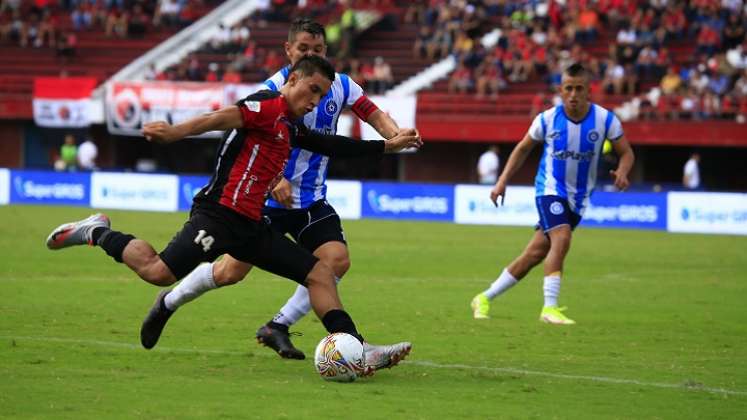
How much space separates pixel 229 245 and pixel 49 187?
29410mm

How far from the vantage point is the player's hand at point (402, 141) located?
9391 mm

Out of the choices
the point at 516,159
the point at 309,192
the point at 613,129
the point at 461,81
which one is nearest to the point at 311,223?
the point at 309,192

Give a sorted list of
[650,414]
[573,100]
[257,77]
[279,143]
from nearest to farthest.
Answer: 1. [650,414]
2. [279,143]
3. [573,100]
4. [257,77]

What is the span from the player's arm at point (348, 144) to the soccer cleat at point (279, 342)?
171 cm

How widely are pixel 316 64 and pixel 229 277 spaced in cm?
187

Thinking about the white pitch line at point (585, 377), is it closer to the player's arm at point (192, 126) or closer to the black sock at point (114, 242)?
the black sock at point (114, 242)

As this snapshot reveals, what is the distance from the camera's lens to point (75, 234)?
9.48 m

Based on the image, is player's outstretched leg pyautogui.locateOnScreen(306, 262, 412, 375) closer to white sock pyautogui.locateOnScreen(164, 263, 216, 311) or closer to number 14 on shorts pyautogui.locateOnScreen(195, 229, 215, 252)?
number 14 on shorts pyautogui.locateOnScreen(195, 229, 215, 252)

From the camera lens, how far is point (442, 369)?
9.79 metres

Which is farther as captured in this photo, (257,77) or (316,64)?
(257,77)

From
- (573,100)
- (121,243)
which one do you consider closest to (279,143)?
(121,243)

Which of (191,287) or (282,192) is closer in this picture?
(191,287)

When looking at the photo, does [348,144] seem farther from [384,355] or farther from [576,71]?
[576,71]

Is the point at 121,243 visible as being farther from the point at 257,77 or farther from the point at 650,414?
the point at 257,77
